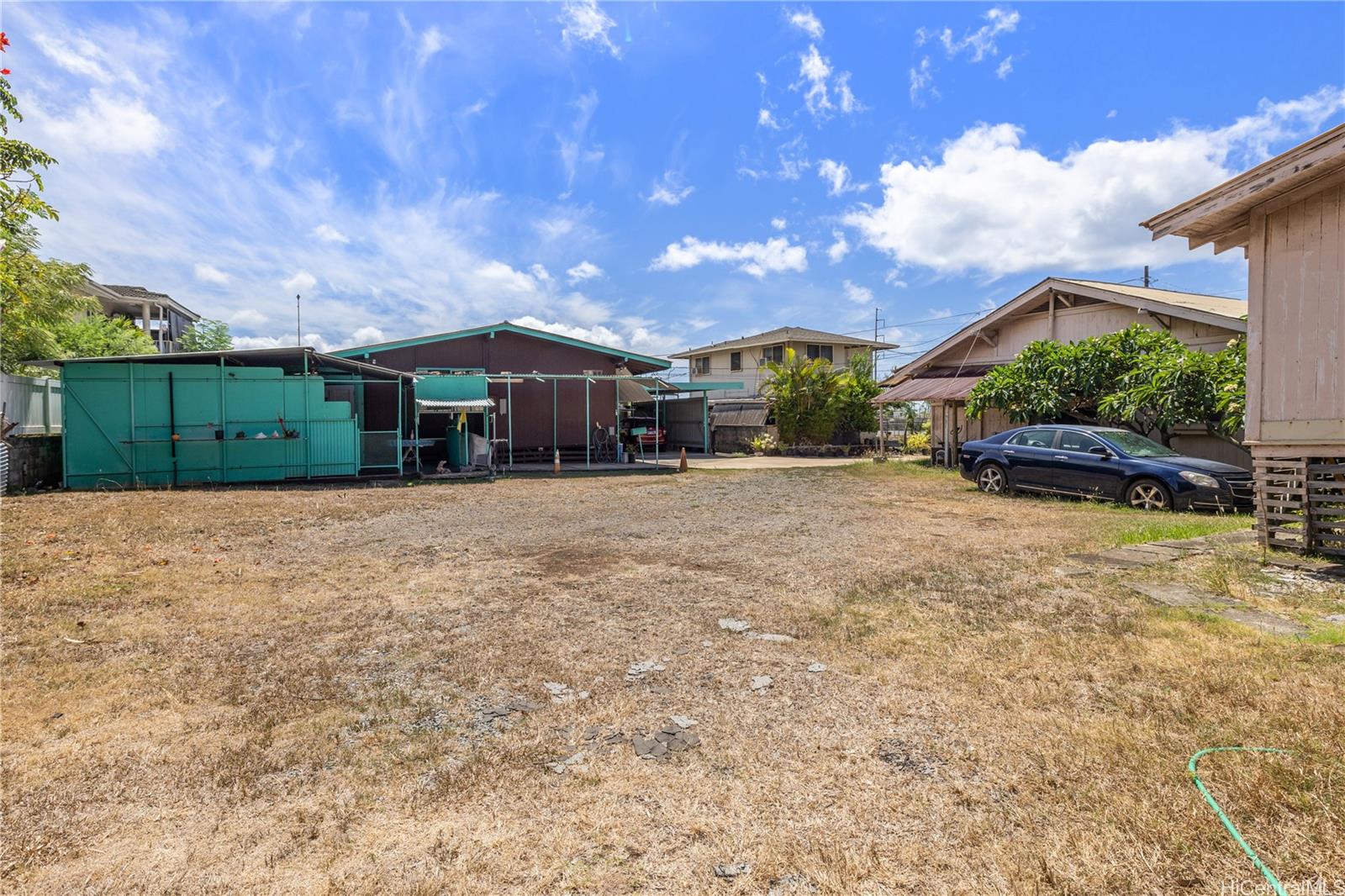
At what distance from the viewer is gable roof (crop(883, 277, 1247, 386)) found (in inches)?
542

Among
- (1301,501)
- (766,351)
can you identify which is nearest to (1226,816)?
(1301,501)

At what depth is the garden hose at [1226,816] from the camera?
2.04 m

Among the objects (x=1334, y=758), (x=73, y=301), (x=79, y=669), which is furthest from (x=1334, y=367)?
(x=73, y=301)

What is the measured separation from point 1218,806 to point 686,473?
15.2 metres

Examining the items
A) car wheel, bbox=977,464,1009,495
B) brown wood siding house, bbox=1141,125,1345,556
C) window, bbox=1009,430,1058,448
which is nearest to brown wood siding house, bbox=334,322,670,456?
car wheel, bbox=977,464,1009,495

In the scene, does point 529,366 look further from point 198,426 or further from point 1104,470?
point 1104,470

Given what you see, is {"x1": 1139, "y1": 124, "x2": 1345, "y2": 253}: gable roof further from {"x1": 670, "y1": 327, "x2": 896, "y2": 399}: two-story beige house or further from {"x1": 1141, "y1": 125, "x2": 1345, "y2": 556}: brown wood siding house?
{"x1": 670, "y1": 327, "x2": 896, "y2": 399}: two-story beige house

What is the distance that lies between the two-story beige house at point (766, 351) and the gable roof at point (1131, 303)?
1759 cm

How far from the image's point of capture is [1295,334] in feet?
21.0

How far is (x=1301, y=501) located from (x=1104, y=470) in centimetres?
423

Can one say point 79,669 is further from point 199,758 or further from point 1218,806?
point 1218,806

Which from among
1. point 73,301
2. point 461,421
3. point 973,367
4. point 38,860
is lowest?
point 38,860

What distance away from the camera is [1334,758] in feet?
8.82

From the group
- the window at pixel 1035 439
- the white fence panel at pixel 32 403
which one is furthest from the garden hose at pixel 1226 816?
the white fence panel at pixel 32 403
